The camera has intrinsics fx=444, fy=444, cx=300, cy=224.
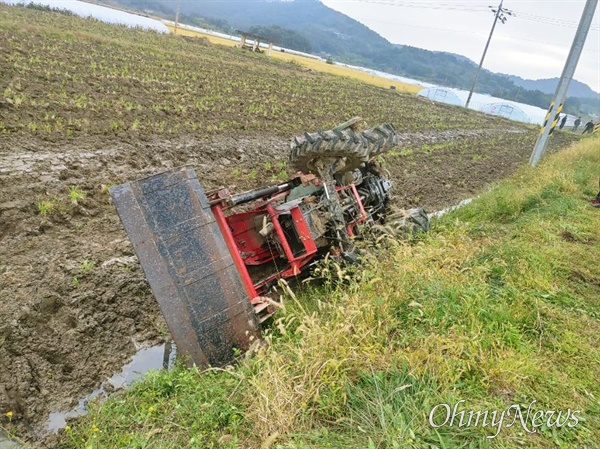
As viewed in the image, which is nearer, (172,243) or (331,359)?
(331,359)

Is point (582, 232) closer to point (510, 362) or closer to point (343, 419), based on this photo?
point (510, 362)

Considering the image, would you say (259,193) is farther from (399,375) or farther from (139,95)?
(139,95)

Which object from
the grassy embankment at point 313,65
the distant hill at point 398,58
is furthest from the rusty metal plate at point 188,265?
the distant hill at point 398,58

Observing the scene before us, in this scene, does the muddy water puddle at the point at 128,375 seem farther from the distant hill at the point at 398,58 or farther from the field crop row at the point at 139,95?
the distant hill at the point at 398,58

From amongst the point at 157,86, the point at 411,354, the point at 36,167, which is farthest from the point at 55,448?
the point at 157,86

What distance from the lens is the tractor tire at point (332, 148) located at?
4422 mm

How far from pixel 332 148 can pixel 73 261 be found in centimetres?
291

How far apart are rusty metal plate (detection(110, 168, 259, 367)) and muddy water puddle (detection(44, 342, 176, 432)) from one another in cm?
66

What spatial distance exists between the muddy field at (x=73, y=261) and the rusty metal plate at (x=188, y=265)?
1056mm

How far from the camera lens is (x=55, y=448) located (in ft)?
9.78

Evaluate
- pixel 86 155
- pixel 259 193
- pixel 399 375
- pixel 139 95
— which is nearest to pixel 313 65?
pixel 139 95

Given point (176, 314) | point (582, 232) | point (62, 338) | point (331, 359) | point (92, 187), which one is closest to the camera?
point (331, 359)

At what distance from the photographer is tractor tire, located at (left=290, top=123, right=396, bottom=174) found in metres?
4.42

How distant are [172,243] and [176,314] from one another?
1.69 feet
